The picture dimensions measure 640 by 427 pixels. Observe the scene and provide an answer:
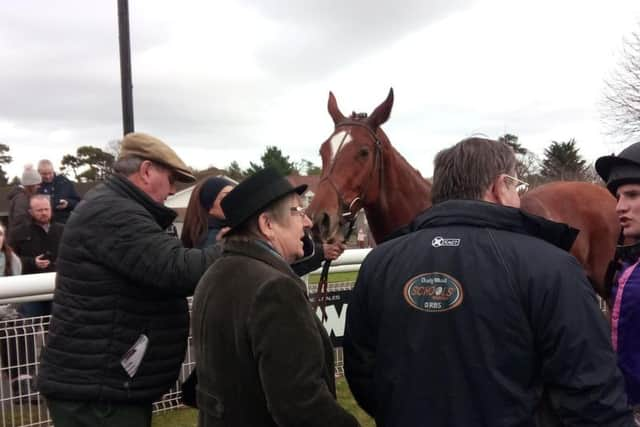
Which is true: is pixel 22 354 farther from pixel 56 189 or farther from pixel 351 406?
pixel 56 189

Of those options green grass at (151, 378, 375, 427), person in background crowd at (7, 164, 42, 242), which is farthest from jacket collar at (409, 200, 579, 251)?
person in background crowd at (7, 164, 42, 242)

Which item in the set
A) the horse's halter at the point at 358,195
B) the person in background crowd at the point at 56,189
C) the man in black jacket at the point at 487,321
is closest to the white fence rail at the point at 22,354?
the horse's halter at the point at 358,195

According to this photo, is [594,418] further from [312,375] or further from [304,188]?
[304,188]

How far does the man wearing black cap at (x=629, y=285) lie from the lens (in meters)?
1.86

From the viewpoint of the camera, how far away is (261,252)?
1663mm

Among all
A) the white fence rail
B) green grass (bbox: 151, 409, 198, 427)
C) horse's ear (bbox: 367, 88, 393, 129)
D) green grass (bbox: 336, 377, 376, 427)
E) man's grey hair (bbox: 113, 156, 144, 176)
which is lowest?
green grass (bbox: 336, 377, 376, 427)

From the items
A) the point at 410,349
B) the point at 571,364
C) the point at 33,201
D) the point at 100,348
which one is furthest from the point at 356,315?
the point at 33,201

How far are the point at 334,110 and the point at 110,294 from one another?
250 centimetres

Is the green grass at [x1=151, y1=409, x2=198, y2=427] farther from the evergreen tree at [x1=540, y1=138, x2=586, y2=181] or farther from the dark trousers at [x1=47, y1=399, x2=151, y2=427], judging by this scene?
the evergreen tree at [x1=540, y1=138, x2=586, y2=181]

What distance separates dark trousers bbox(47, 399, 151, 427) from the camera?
2.08m

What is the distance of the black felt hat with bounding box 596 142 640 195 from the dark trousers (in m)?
2.18

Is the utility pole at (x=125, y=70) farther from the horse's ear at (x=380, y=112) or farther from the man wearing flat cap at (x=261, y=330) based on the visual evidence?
the man wearing flat cap at (x=261, y=330)

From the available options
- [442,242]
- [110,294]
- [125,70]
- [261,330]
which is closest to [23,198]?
[125,70]

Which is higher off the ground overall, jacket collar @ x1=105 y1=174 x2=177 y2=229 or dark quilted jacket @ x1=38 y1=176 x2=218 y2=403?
jacket collar @ x1=105 y1=174 x2=177 y2=229
